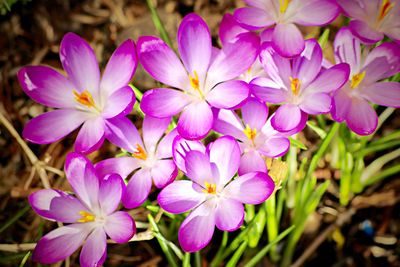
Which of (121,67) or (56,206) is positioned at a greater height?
(121,67)

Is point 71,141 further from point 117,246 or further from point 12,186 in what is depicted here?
point 117,246

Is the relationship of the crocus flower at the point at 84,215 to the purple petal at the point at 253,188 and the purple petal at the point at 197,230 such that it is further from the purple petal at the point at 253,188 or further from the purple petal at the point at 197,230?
the purple petal at the point at 253,188

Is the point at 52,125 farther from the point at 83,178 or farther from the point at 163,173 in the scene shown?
the point at 163,173

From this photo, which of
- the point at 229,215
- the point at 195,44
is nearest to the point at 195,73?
the point at 195,44

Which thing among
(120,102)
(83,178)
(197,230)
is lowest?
(197,230)

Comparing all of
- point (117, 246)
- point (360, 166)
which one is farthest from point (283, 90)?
point (117, 246)

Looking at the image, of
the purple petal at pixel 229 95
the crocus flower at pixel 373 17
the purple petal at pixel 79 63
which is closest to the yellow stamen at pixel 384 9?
the crocus flower at pixel 373 17
